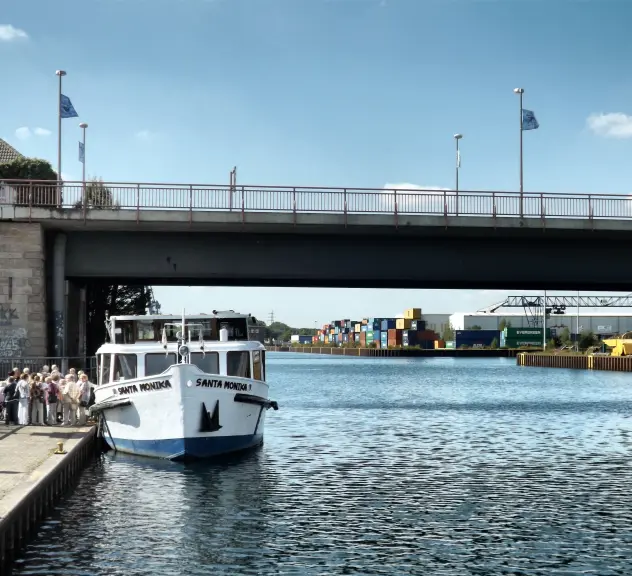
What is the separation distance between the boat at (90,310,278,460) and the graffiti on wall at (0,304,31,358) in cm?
1189

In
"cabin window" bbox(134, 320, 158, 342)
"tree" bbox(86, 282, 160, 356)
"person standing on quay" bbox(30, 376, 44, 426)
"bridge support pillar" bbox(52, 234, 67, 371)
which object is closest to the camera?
"person standing on quay" bbox(30, 376, 44, 426)

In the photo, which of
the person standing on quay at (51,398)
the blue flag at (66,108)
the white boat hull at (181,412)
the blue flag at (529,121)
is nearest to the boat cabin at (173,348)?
the white boat hull at (181,412)

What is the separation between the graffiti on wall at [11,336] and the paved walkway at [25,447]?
11397mm

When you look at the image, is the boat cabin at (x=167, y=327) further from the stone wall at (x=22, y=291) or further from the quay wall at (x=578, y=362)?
the quay wall at (x=578, y=362)

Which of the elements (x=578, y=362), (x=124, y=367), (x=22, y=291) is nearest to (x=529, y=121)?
(x=22, y=291)

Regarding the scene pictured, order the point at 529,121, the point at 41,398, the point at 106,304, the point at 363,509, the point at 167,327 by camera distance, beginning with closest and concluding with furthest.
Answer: the point at 363,509
the point at 41,398
the point at 167,327
the point at 529,121
the point at 106,304

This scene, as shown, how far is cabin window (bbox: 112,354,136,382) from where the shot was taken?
33438mm

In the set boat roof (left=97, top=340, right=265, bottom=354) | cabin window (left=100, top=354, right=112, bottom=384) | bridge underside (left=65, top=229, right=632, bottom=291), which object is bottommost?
cabin window (left=100, top=354, right=112, bottom=384)

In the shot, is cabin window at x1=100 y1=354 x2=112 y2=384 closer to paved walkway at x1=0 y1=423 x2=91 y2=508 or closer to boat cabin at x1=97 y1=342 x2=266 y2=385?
boat cabin at x1=97 y1=342 x2=266 y2=385

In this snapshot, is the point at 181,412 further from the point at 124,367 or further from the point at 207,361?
the point at 124,367

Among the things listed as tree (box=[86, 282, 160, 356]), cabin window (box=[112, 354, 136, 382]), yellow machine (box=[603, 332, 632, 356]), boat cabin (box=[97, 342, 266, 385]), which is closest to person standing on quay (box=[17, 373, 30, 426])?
boat cabin (box=[97, 342, 266, 385])

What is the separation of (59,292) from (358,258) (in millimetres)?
14491

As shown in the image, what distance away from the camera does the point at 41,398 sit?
35.1 m

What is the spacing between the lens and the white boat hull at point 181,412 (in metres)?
30.7
